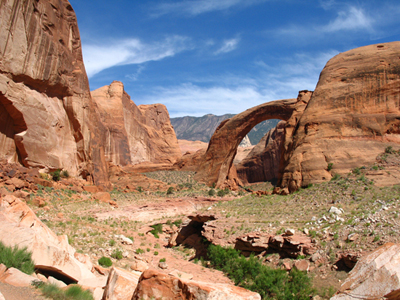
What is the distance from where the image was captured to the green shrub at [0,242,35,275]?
5.71m

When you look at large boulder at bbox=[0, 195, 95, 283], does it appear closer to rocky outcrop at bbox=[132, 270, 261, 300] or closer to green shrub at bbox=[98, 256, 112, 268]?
green shrub at bbox=[98, 256, 112, 268]

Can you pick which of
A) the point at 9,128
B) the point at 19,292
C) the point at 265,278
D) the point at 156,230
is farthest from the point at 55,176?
the point at 19,292

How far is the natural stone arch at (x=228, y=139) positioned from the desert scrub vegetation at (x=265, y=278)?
70.5 ft

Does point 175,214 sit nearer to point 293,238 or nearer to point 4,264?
point 293,238

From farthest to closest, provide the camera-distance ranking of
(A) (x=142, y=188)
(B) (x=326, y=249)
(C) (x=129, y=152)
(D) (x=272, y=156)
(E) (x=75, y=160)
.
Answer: (C) (x=129, y=152) < (D) (x=272, y=156) < (A) (x=142, y=188) < (E) (x=75, y=160) < (B) (x=326, y=249)

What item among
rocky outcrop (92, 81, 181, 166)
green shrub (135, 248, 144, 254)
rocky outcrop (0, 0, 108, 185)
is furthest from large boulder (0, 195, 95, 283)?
rocky outcrop (92, 81, 181, 166)

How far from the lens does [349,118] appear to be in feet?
64.0

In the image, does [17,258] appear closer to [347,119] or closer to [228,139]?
[347,119]

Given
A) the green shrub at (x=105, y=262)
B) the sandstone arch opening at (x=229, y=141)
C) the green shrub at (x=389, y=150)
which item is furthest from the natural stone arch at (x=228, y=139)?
the green shrub at (x=105, y=262)

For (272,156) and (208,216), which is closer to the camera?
(208,216)

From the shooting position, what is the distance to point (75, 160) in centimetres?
2430

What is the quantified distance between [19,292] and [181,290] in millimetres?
2689

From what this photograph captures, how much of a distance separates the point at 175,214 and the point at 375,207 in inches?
545

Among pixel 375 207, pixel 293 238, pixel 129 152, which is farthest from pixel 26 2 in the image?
pixel 129 152
